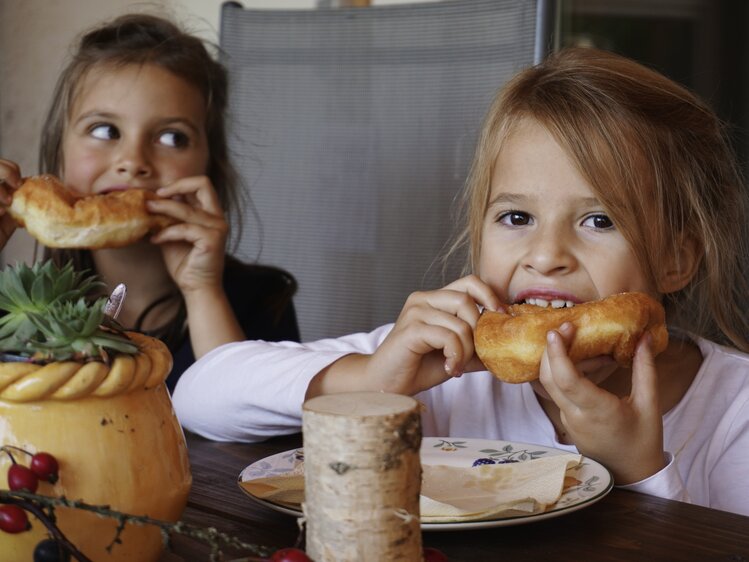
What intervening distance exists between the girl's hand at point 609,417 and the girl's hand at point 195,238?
950 millimetres

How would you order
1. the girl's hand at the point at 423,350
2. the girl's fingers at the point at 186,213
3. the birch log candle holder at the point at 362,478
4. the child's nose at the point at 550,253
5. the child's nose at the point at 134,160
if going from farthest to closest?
the child's nose at the point at 134,160 < the girl's fingers at the point at 186,213 < the child's nose at the point at 550,253 < the girl's hand at the point at 423,350 < the birch log candle holder at the point at 362,478

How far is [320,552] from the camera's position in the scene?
0.50m

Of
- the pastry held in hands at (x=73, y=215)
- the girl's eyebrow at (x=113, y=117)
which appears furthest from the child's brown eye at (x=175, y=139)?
the pastry held in hands at (x=73, y=215)

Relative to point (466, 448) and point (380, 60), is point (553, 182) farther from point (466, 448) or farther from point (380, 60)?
point (380, 60)

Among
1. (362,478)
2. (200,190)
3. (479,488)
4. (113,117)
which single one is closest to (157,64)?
(113,117)

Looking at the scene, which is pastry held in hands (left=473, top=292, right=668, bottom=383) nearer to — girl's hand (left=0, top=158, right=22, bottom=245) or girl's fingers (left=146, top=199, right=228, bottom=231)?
girl's fingers (left=146, top=199, right=228, bottom=231)

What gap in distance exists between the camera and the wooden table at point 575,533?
700 mm

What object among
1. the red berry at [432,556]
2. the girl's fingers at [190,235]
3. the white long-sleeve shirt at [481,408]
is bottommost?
the white long-sleeve shirt at [481,408]

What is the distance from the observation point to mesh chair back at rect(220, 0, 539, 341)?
1979mm

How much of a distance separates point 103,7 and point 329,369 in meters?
2.38

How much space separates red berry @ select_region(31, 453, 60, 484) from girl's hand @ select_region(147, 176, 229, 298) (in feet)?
4.02

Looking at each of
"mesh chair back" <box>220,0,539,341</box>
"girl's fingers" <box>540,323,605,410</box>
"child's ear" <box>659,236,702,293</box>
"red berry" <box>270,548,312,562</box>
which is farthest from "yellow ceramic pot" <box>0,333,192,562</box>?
"mesh chair back" <box>220,0,539,341</box>

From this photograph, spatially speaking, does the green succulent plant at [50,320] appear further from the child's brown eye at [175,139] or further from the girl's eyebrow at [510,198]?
the child's brown eye at [175,139]

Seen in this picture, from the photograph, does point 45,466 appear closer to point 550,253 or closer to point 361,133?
point 550,253
